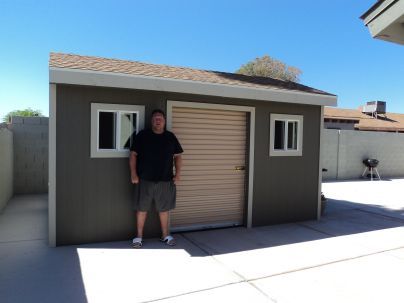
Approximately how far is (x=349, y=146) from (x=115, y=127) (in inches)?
474

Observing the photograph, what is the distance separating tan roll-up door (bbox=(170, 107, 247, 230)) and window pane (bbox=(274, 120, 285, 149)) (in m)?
0.67

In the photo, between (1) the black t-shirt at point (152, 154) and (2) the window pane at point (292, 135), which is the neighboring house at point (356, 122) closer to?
(2) the window pane at point (292, 135)

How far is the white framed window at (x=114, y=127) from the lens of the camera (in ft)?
16.9

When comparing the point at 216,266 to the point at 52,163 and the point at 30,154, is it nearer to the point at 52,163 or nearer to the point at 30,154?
the point at 52,163

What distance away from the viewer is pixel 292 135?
695cm

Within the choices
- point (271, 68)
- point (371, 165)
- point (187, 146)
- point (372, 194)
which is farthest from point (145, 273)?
point (271, 68)

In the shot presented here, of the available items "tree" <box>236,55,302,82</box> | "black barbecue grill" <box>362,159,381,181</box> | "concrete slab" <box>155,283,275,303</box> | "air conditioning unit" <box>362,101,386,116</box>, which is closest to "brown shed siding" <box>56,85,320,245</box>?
"concrete slab" <box>155,283,275,303</box>

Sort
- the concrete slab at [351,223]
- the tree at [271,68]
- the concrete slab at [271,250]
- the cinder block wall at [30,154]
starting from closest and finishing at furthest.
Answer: the concrete slab at [271,250]
the concrete slab at [351,223]
the cinder block wall at [30,154]
the tree at [271,68]

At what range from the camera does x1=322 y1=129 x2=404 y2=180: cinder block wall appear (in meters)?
14.5

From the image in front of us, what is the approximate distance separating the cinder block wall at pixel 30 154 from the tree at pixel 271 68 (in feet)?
80.0

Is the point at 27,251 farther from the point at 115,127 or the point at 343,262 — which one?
the point at 343,262

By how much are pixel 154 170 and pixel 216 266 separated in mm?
1587

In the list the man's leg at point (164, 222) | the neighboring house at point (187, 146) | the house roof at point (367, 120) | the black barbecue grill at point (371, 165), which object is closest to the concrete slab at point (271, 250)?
the man's leg at point (164, 222)

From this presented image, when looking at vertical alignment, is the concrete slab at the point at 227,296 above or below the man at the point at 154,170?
below
